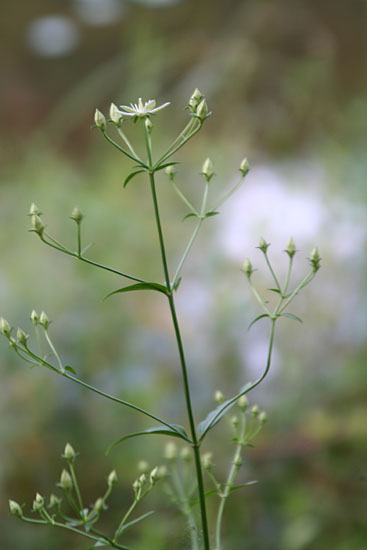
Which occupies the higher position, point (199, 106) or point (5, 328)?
point (199, 106)

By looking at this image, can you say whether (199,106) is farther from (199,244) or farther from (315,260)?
(199,244)

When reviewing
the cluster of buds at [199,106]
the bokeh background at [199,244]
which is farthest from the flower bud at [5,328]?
the bokeh background at [199,244]

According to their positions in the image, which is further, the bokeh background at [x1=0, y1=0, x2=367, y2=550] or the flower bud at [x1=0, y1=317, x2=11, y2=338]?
the bokeh background at [x1=0, y1=0, x2=367, y2=550]

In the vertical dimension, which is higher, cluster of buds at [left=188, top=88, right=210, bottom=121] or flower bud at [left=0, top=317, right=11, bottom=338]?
cluster of buds at [left=188, top=88, right=210, bottom=121]

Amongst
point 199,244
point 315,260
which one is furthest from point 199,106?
point 199,244

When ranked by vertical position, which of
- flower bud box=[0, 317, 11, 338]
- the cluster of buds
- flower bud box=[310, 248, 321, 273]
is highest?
the cluster of buds

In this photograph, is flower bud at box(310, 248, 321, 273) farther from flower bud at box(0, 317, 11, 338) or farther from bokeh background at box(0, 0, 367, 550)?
bokeh background at box(0, 0, 367, 550)

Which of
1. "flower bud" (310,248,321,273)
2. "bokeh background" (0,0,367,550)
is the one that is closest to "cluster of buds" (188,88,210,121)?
"flower bud" (310,248,321,273)

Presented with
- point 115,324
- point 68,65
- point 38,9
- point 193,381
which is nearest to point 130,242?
point 115,324
